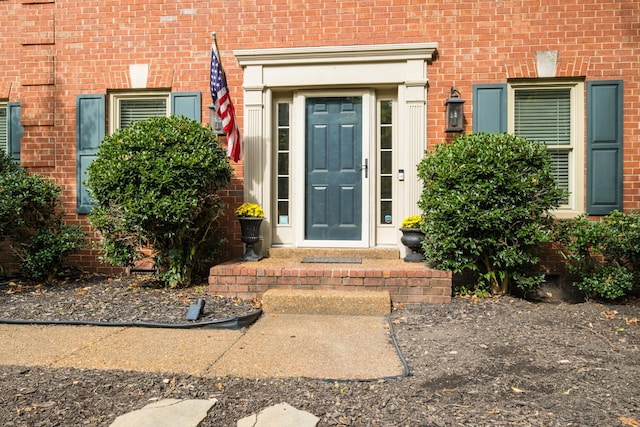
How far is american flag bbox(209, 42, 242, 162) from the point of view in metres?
5.09

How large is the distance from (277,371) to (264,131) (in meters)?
3.55

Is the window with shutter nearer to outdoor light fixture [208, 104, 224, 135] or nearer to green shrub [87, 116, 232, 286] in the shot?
green shrub [87, 116, 232, 286]

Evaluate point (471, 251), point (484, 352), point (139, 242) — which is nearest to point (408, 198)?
point (471, 251)

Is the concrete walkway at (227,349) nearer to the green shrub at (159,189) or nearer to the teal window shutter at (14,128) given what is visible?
the green shrub at (159,189)

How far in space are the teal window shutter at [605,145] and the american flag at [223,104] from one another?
4074 mm

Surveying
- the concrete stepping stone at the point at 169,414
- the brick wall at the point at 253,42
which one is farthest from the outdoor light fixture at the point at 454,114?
the concrete stepping stone at the point at 169,414

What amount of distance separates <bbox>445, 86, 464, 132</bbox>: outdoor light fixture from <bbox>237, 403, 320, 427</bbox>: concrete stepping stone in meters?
4.06

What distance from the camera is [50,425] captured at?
217 cm

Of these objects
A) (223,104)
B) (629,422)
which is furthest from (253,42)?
(629,422)

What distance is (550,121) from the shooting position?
18.3 feet

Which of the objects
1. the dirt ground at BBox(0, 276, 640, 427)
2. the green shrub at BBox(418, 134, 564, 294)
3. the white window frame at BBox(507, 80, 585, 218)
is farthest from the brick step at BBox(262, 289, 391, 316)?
the white window frame at BBox(507, 80, 585, 218)

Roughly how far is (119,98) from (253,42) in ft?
6.29

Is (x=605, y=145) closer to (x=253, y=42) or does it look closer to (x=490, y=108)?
(x=490, y=108)

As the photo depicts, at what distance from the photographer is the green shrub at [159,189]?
4.63 meters
